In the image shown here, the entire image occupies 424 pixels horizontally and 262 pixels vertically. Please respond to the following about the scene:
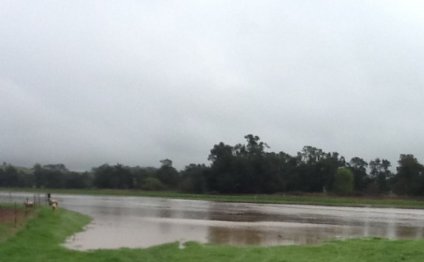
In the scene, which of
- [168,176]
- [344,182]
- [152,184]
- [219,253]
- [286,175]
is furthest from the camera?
[168,176]

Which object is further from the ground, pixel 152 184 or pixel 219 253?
pixel 152 184

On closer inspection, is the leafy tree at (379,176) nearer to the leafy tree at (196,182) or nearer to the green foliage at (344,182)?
the green foliage at (344,182)

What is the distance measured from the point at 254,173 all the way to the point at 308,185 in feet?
44.2

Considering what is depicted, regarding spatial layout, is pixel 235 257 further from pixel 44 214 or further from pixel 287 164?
pixel 287 164

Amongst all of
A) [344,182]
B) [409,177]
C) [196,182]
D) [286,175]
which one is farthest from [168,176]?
[409,177]

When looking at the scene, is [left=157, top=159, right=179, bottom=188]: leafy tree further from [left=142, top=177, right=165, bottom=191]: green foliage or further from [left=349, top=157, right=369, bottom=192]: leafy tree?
[left=349, top=157, right=369, bottom=192]: leafy tree

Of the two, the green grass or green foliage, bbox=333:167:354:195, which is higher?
green foliage, bbox=333:167:354:195

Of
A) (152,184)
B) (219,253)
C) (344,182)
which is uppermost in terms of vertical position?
(344,182)

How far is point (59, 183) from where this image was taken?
181875 mm

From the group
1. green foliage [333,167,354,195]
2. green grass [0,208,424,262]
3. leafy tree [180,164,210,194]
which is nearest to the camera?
green grass [0,208,424,262]

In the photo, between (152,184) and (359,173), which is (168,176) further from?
(359,173)

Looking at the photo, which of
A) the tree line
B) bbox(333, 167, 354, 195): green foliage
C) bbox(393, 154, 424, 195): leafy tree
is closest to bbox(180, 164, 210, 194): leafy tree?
the tree line

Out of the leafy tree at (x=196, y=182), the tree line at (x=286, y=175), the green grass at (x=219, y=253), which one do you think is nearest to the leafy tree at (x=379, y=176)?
the tree line at (x=286, y=175)

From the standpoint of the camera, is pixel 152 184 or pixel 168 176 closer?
pixel 152 184
